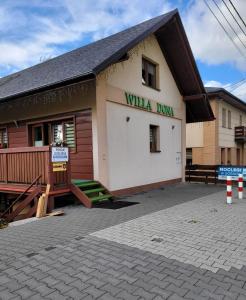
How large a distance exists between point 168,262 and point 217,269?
2.13 ft

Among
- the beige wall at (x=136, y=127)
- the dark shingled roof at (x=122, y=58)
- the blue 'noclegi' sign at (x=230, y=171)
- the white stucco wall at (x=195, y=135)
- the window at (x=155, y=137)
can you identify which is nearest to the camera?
the dark shingled roof at (x=122, y=58)

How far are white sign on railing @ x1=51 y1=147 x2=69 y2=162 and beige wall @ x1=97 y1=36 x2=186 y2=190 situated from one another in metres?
1.56

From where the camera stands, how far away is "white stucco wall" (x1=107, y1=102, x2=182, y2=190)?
9.73 meters

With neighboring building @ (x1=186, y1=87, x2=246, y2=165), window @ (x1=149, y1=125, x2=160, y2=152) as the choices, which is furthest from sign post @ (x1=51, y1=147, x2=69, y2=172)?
neighboring building @ (x1=186, y1=87, x2=246, y2=165)

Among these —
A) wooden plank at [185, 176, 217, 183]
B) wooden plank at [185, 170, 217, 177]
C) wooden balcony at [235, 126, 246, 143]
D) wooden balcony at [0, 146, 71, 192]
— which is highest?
wooden balcony at [235, 126, 246, 143]

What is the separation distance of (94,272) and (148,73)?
9.95 m

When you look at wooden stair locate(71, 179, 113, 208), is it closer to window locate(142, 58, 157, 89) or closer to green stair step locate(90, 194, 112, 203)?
green stair step locate(90, 194, 112, 203)

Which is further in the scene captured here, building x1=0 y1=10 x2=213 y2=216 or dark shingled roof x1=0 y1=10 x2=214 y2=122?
building x1=0 y1=10 x2=213 y2=216

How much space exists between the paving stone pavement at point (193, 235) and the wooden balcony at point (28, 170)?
8.61ft

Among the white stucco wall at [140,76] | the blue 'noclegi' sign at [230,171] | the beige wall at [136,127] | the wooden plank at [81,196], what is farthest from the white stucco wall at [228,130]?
the wooden plank at [81,196]

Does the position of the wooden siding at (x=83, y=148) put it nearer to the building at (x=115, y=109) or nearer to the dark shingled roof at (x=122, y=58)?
the building at (x=115, y=109)

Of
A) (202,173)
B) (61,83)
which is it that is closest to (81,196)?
(61,83)

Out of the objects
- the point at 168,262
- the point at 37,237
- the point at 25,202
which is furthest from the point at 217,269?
the point at 25,202

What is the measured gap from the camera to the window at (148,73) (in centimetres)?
1182
